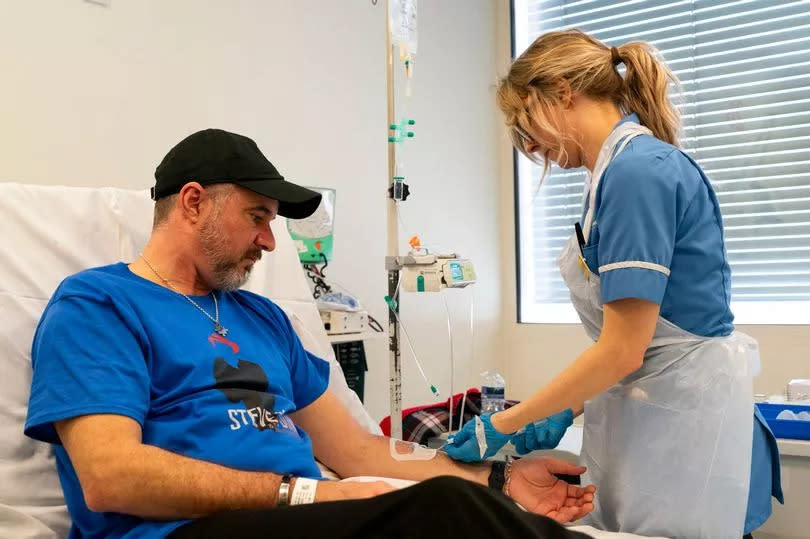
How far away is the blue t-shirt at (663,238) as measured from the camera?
1268mm

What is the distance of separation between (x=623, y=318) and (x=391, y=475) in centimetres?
64

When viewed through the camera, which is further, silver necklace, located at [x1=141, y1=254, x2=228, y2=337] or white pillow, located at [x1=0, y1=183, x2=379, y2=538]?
silver necklace, located at [x1=141, y1=254, x2=228, y2=337]

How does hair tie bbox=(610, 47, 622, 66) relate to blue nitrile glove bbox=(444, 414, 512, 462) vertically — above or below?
above

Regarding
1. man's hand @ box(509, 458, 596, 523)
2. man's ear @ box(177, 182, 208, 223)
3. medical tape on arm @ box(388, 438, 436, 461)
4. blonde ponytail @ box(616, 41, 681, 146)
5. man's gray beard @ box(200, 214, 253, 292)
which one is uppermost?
blonde ponytail @ box(616, 41, 681, 146)

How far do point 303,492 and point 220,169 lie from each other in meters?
0.63

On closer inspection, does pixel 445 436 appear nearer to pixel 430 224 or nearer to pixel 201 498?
pixel 201 498

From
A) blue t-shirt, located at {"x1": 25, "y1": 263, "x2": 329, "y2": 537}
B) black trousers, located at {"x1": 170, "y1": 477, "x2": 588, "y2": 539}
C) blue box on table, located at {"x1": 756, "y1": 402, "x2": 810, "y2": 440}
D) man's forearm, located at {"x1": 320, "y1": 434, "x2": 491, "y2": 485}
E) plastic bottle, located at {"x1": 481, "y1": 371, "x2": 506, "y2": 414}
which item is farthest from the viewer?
plastic bottle, located at {"x1": 481, "y1": 371, "x2": 506, "y2": 414}

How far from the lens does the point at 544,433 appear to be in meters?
1.54

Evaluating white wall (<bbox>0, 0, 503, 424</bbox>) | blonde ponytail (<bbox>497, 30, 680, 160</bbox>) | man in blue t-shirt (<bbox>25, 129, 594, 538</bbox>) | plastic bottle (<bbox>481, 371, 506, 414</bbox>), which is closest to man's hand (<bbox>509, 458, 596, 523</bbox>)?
man in blue t-shirt (<bbox>25, 129, 594, 538</bbox>)

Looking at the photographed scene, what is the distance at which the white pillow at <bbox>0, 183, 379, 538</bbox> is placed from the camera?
1294mm

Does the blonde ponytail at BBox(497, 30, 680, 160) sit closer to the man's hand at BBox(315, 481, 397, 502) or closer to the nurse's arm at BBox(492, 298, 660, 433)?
the nurse's arm at BBox(492, 298, 660, 433)

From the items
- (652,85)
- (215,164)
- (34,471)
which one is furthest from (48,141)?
(652,85)

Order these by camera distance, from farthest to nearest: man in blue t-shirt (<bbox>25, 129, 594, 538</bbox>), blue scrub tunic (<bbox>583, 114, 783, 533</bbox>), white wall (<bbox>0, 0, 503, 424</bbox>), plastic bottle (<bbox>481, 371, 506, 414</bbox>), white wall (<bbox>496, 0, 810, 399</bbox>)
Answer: white wall (<bbox>496, 0, 810, 399</bbox>), plastic bottle (<bbox>481, 371, 506, 414</bbox>), white wall (<bbox>0, 0, 503, 424</bbox>), blue scrub tunic (<bbox>583, 114, 783, 533</bbox>), man in blue t-shirt (<bbox>25, 129, 594, 538</bbox>)

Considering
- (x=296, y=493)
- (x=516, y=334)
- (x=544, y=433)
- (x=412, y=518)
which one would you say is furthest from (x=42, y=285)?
(x=516, y=334)
